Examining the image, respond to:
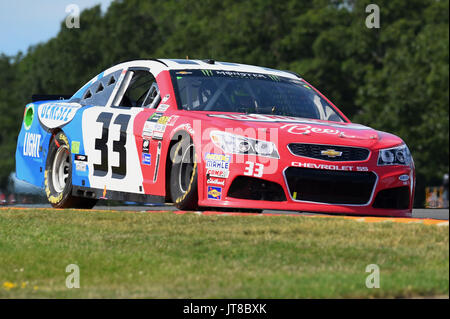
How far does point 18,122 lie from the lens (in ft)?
230

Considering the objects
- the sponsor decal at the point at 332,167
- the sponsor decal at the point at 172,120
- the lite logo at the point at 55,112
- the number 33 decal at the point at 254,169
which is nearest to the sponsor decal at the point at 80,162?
the lite logo at the point at 55,112

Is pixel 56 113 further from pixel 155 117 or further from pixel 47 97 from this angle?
pixel 155 117

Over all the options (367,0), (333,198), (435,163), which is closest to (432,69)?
(435,163)

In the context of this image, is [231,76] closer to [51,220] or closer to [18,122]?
[51,220]

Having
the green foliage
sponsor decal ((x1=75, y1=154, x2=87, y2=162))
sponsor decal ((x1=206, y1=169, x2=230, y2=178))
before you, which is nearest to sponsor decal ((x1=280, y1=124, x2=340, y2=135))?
sponsor decal ((x1=206, y1=169, x2=230, y2=178))

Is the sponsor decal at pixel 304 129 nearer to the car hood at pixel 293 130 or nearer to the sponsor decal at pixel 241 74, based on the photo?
the car hood at pixel 293 130

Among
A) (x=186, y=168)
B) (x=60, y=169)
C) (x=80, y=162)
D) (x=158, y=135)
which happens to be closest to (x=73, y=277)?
(x=186, y=168)

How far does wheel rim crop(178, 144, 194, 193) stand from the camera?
10109mm

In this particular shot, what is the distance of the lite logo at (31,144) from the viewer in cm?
1301

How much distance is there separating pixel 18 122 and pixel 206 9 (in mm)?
14809

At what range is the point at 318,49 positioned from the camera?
2023 inches

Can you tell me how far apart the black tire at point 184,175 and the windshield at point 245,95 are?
733 mm

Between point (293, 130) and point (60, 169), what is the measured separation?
3.69 metres

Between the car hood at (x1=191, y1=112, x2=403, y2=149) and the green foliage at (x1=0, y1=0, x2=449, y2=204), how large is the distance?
29.1m
